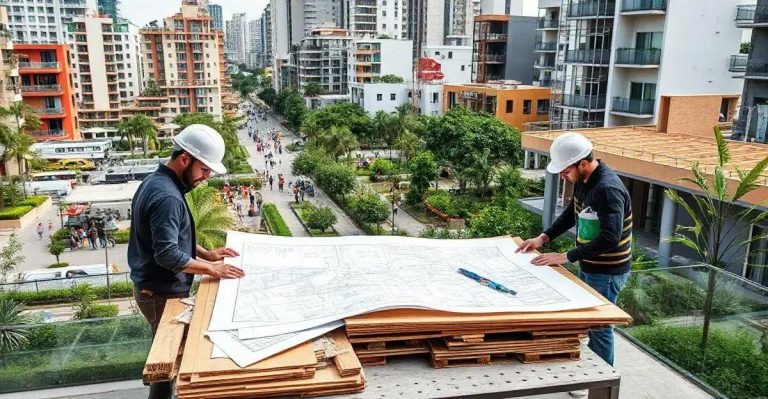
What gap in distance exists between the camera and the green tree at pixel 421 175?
31.3 meters

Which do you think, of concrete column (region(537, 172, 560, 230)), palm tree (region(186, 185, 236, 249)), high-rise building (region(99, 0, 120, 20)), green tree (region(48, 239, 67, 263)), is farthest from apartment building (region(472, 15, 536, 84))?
high-rise building (region(99, 0, 120, 20))

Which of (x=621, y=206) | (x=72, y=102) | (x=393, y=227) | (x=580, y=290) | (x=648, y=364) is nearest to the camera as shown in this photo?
(x=580, y=290)

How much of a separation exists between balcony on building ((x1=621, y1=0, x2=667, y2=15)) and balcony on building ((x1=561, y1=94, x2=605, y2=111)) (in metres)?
4.44

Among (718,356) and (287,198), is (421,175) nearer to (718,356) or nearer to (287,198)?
(287,198)

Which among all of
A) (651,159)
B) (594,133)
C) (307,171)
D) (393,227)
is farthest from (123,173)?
(651,159)

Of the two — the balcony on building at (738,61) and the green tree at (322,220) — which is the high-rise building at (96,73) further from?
the balcony on building at (738,61)

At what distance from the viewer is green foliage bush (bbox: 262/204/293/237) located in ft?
90.0

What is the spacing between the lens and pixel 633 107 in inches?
1200

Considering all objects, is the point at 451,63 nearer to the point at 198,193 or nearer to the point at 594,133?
the point at 594,133

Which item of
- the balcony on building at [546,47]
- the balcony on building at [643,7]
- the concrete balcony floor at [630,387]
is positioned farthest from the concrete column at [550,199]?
the balcony on building at [546,47]

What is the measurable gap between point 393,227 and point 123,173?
19713 mm

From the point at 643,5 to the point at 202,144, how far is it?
1177 inches

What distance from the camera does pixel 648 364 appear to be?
4836 millimetres

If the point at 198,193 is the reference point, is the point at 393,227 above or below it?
below
